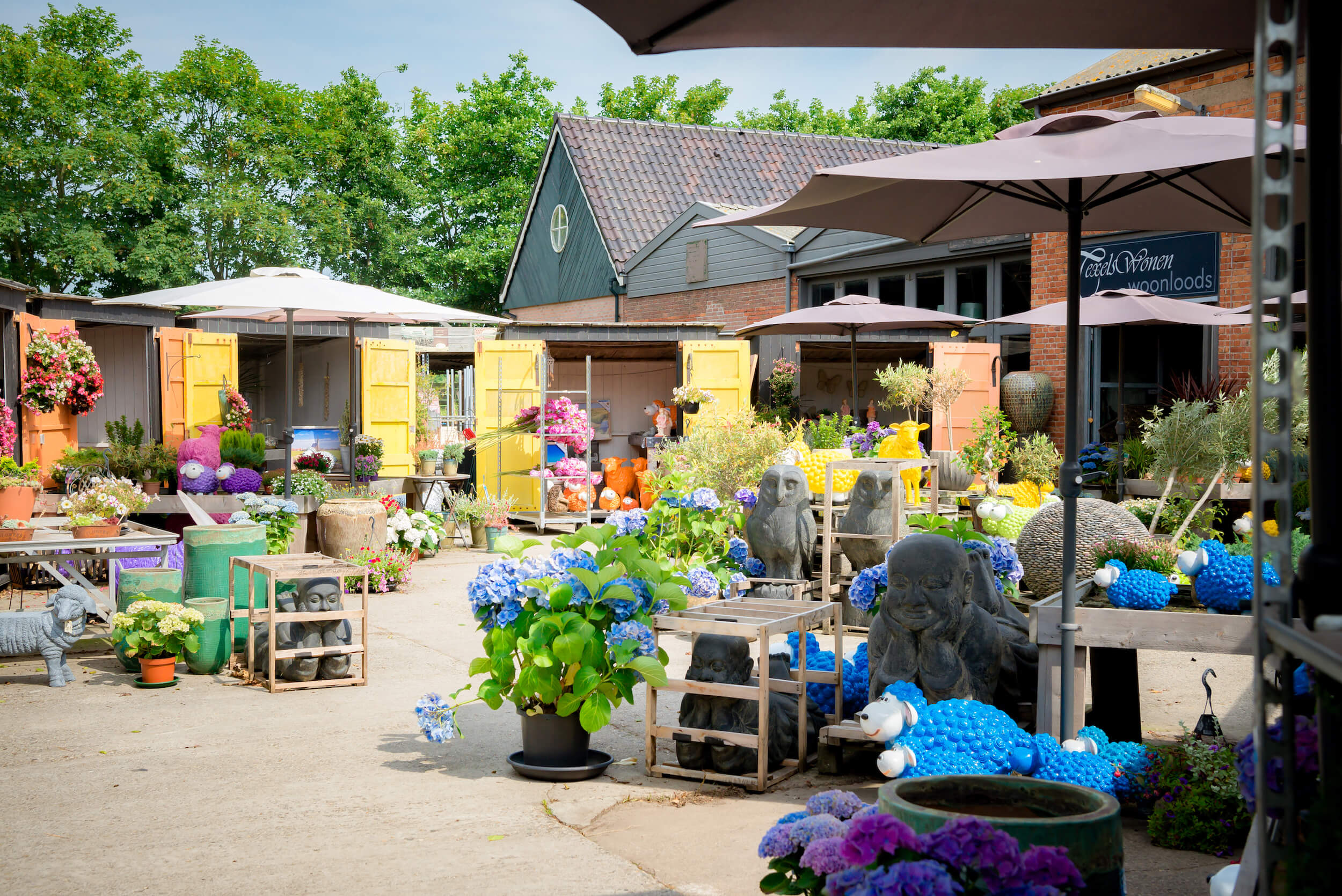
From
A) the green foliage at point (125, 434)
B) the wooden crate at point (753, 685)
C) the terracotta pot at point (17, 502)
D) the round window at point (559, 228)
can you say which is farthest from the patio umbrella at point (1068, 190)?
the round window at point (559, 228)

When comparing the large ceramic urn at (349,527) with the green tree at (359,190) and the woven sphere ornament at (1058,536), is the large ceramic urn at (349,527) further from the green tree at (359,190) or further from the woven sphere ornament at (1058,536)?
the green tree at (359,190)

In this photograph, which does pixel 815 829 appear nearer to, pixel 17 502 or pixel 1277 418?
pixel 1277 418

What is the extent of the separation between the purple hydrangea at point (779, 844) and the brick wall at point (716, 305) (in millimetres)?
15263

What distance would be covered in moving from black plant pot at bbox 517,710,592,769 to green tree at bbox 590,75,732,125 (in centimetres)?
3115

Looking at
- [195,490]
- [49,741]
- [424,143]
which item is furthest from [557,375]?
[424,143]

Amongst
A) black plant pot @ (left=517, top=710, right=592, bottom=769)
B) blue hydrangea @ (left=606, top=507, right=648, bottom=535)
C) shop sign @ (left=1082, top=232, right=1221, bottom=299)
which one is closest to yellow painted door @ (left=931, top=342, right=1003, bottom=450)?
shop sign @ (left=1082, top=232, right=1221, bottom=299)

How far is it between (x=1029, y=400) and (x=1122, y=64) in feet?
12.8

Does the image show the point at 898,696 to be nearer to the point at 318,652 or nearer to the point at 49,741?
the point at 318,652

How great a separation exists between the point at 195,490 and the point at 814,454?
6019mm

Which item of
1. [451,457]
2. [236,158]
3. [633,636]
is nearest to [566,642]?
[633,636]

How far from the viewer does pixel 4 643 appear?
6223mm

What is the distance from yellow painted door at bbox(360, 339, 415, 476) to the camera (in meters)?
13.7

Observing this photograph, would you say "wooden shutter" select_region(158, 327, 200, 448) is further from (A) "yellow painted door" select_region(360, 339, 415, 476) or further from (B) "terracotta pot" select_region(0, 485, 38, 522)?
(B) "terracotta pot" select_region(0, 485, 38, 522)

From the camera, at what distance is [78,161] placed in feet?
84.4
